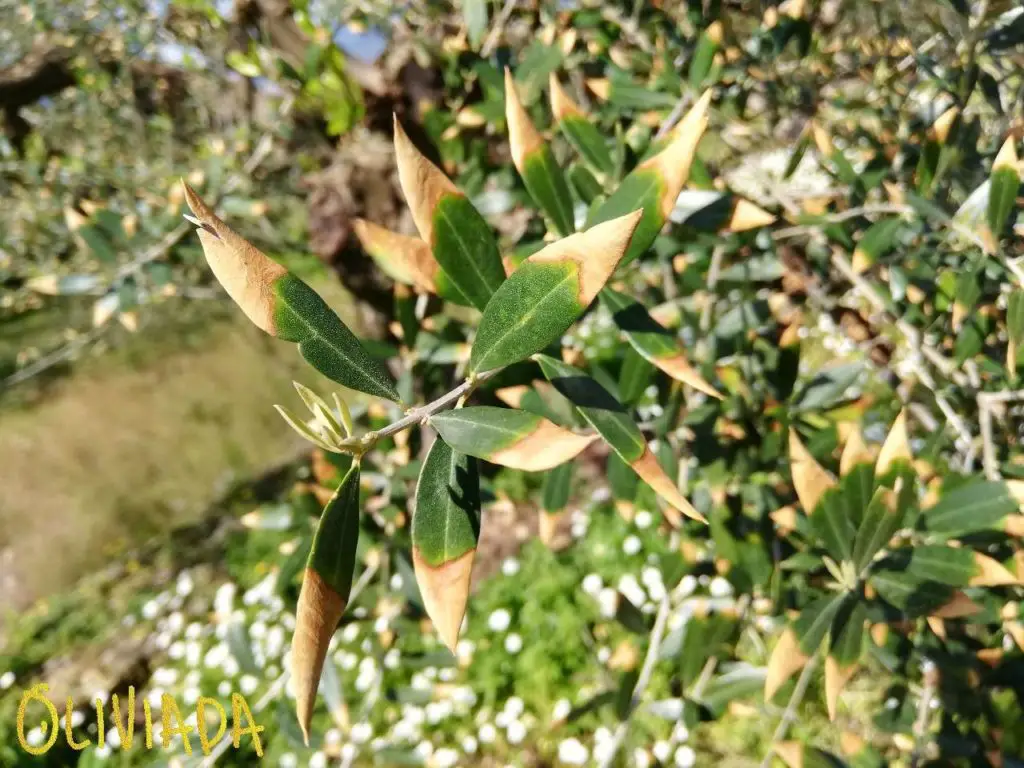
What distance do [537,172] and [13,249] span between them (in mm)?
2829

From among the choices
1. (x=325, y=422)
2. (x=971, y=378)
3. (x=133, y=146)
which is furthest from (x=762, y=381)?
(x=133, y=146)

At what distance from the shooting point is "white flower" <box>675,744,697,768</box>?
183 cm

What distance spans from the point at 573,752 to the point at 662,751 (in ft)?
0.86

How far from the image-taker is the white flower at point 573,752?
6.38 ft

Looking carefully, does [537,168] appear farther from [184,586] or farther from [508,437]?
[184,586]

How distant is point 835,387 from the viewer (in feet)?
2.87

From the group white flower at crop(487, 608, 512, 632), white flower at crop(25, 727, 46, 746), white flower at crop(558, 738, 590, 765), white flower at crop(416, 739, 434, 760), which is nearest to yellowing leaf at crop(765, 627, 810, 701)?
white flower at crop(558, 738, 590, 765)

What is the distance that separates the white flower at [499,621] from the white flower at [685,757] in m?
0.77

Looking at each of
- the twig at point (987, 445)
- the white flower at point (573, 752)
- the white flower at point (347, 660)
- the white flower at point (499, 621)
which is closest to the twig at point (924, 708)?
the twig at point (987, 445)

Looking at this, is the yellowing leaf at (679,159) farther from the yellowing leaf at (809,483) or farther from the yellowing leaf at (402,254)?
the yellowing leaf at (809,483)

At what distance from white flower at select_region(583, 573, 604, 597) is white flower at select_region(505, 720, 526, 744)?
52 cm

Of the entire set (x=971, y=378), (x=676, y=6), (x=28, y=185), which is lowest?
(x=971, y=378)

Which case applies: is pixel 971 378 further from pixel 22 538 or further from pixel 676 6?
pixel 22 538

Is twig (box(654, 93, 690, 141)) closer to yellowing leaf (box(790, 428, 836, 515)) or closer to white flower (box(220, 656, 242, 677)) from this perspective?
yellowing leaf (box(790, 428, 836, 515))
